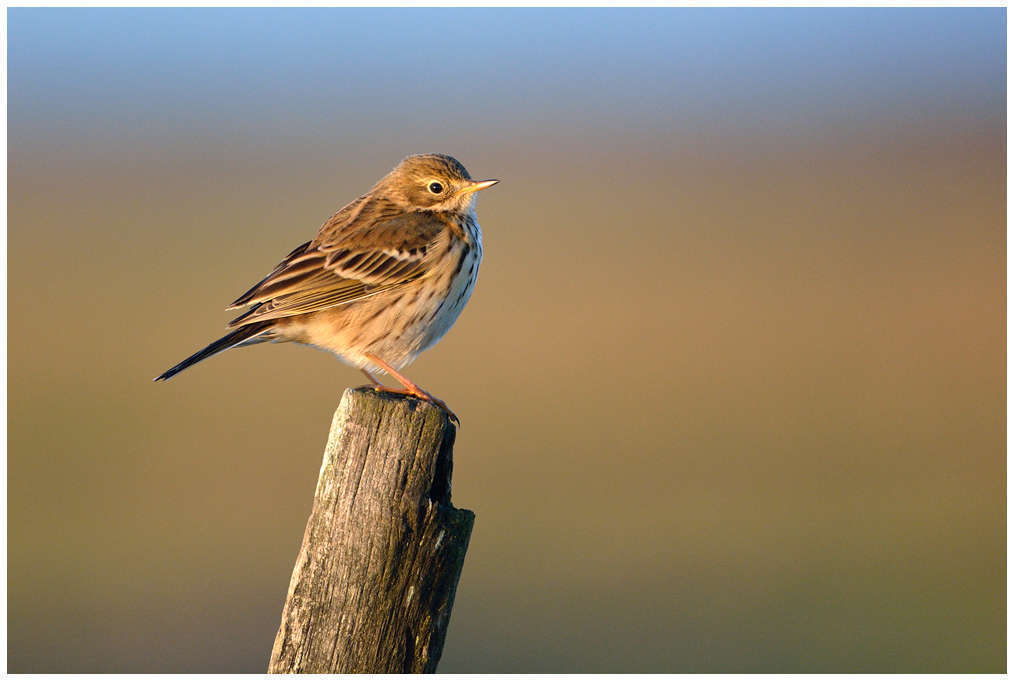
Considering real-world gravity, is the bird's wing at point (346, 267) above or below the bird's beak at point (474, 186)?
below

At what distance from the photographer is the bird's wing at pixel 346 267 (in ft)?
21.5

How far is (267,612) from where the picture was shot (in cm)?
1073

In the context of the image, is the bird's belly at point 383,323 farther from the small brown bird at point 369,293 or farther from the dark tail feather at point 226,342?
the dark tail feather at point 226,342

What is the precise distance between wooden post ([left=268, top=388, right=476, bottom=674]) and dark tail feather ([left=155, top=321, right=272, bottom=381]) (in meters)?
1.87

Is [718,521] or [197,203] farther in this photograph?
[197,203]

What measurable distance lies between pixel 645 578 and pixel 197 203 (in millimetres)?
13870

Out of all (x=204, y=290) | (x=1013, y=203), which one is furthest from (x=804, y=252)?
(x=1013, y=203)

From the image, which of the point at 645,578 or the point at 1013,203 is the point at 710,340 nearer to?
the point at 645,578

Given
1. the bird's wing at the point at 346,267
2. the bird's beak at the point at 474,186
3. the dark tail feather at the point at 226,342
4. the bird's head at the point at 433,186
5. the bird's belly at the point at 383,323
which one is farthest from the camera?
the bird's head at the point at 433,186

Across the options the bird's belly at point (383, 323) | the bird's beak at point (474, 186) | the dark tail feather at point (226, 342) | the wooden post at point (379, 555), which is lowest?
the wooden post at point (379, 555)

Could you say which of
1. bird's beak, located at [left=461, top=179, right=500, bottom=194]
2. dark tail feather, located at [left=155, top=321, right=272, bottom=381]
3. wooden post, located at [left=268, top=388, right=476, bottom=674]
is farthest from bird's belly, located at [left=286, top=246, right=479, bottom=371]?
wooden post, located at [left=268, top=388, right=476, bottom=674]

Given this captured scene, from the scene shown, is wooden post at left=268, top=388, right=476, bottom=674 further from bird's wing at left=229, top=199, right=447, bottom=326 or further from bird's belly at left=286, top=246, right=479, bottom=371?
bird's belly at left=286, top=246, right=479, bottom=371

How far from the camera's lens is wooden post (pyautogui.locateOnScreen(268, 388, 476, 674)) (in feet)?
13.7

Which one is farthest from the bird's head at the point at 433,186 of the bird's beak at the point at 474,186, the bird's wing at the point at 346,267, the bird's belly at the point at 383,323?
the bird's belly at the point at 383,323
